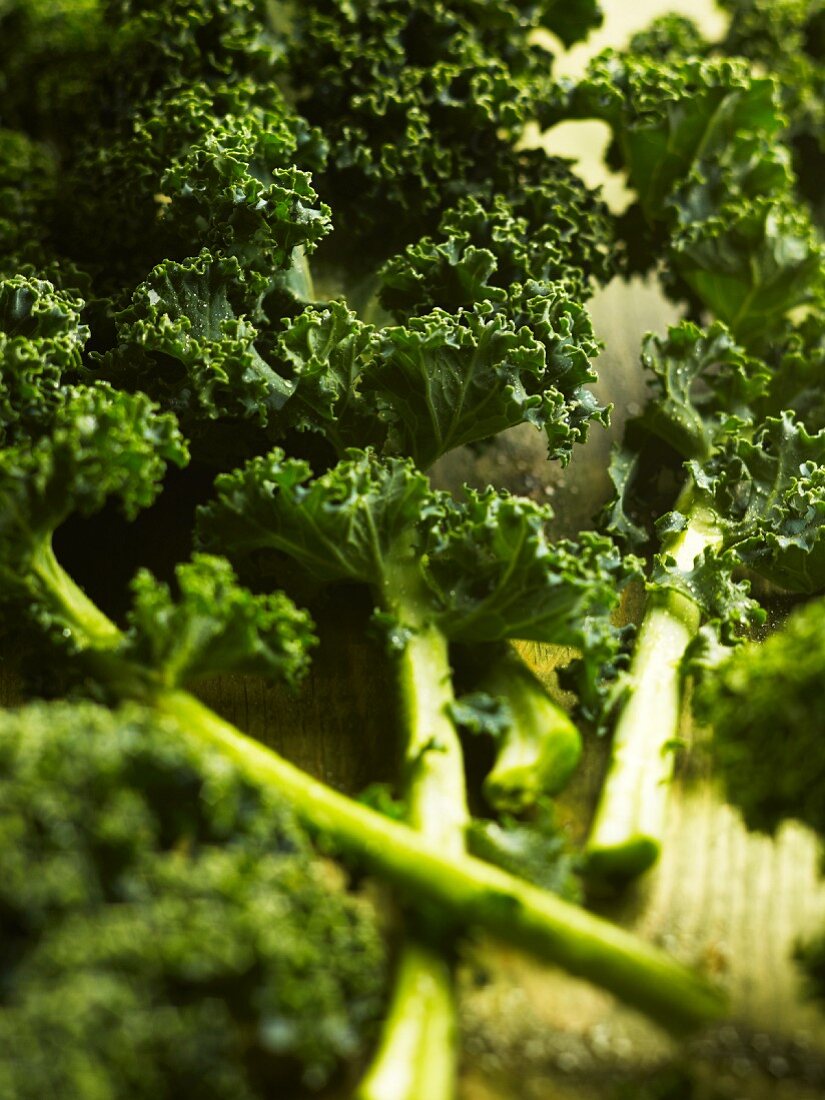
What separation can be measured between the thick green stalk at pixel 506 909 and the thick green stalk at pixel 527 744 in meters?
0.22

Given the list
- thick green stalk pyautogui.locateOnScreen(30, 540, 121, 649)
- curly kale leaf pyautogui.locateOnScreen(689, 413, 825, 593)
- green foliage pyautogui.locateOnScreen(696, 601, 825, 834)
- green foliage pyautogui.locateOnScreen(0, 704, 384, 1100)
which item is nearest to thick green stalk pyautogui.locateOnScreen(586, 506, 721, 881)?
curly kale leaf pyautogui.locateOnScreen(689, 413, 825, 593)

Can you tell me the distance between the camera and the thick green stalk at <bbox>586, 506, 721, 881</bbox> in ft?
7.27

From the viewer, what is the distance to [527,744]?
2.40 meters

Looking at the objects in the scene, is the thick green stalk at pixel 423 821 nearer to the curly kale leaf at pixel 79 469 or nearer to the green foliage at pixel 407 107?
the curly kale leaf at pixel 79 469

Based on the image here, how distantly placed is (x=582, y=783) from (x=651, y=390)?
1.54m

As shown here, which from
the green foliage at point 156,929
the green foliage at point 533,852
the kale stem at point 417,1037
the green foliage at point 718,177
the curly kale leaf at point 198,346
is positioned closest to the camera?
the green foliage at point 156,929

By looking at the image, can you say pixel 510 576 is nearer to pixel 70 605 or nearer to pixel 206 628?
pixel 206 628

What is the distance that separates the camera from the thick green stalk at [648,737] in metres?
2.22

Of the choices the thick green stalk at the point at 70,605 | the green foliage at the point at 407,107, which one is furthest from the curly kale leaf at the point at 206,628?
the green foliage at the point at 407,107

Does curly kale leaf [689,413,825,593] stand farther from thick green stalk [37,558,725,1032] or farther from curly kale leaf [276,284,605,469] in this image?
thick green stalk [37,558,725,1032]

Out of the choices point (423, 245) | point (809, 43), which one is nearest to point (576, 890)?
point (423, 245)

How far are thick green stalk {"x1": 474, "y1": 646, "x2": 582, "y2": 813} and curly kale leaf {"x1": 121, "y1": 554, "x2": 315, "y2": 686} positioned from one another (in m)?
0.47

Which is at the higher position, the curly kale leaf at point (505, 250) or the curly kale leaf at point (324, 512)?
the curly kale leaf at point (505, 250)

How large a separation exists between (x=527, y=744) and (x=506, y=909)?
499mm
